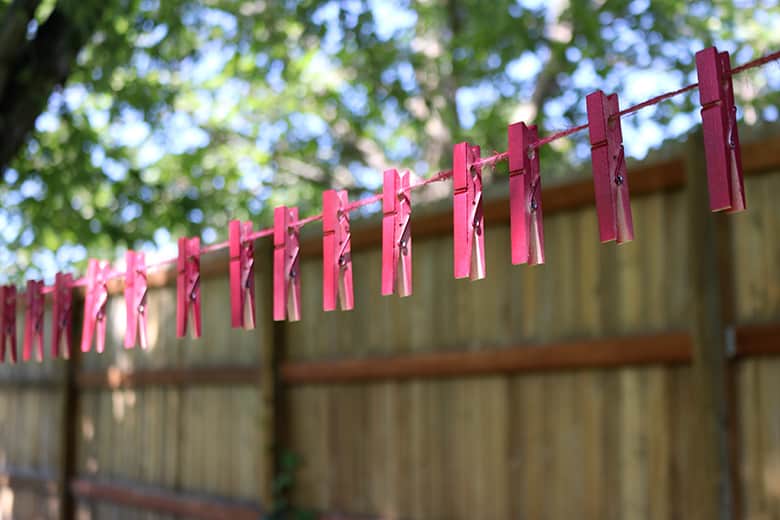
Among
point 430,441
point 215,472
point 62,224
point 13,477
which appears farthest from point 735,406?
point 13,477

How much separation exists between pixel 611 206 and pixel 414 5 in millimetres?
6813

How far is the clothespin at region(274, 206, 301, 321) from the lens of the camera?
2.50m

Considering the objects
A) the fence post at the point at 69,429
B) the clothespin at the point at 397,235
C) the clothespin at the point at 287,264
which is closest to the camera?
the clothespin at the point at 397,235

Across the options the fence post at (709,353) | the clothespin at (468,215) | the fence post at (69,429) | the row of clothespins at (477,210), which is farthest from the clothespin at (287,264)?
the fence post at (69,429)

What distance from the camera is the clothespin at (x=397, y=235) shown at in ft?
6.99

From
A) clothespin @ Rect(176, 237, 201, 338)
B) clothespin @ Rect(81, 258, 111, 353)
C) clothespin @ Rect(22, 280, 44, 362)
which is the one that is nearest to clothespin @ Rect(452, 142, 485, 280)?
clothespin @ Rect(176, 237, 201, 338)

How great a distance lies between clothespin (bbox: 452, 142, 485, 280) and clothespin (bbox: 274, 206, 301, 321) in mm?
631

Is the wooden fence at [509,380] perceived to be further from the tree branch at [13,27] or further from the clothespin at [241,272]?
the tree branch at [13,27]

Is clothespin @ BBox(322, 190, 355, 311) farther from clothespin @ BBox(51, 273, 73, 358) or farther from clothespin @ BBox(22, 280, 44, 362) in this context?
clothespin @ BBox(22, 280, 44, 362)

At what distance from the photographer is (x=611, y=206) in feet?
5.57

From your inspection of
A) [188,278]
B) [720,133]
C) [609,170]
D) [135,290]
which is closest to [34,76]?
[135,290]

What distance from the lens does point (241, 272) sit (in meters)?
2.72

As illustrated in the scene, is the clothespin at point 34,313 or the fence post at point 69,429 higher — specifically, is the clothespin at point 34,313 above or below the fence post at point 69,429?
above

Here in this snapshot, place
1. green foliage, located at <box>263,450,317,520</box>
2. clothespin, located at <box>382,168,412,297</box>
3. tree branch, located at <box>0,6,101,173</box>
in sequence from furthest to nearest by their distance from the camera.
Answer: green foliage, located at <box>263,450,317,520</box>
tree branch, located at <box>0,6,101,173</box>
clothespin, located at <box>382,168,412,297</box>
